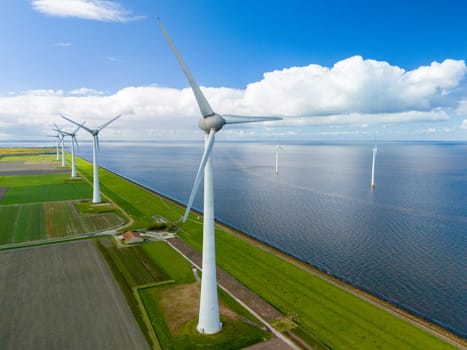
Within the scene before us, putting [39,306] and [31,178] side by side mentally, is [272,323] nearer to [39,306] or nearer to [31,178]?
[39,306]

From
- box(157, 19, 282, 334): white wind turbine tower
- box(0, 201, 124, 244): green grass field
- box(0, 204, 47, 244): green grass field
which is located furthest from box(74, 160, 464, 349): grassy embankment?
box(0, 204, 47, 244): green grass field

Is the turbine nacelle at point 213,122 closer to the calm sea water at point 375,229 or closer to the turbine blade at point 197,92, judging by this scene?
the turbine blade at point 197,92

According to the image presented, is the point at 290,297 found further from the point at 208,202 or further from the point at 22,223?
the point at 22,223

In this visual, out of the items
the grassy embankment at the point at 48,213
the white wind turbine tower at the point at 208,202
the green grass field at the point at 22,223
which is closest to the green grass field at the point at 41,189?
the grassy embankment at the point at 48,213

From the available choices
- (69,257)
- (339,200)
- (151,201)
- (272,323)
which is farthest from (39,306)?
(339,200)

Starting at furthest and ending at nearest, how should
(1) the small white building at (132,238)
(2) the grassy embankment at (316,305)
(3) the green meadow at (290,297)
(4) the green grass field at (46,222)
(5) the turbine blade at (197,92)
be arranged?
1. (4) the green grass field at (46,222)
2. (1) the small white building at (132,238)
3. (3) the green meadow at (290,297)
4. (2) the grassy embankment at (316,305)
5. (5) the turbine blade at (197,92)

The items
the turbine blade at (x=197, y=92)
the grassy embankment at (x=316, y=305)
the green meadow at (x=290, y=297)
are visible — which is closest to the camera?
the turbine blade at (x=197, y=92)

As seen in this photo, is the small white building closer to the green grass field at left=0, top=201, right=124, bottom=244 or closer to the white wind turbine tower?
the green grass field at left=0, top=201, right=124, bottom=244
